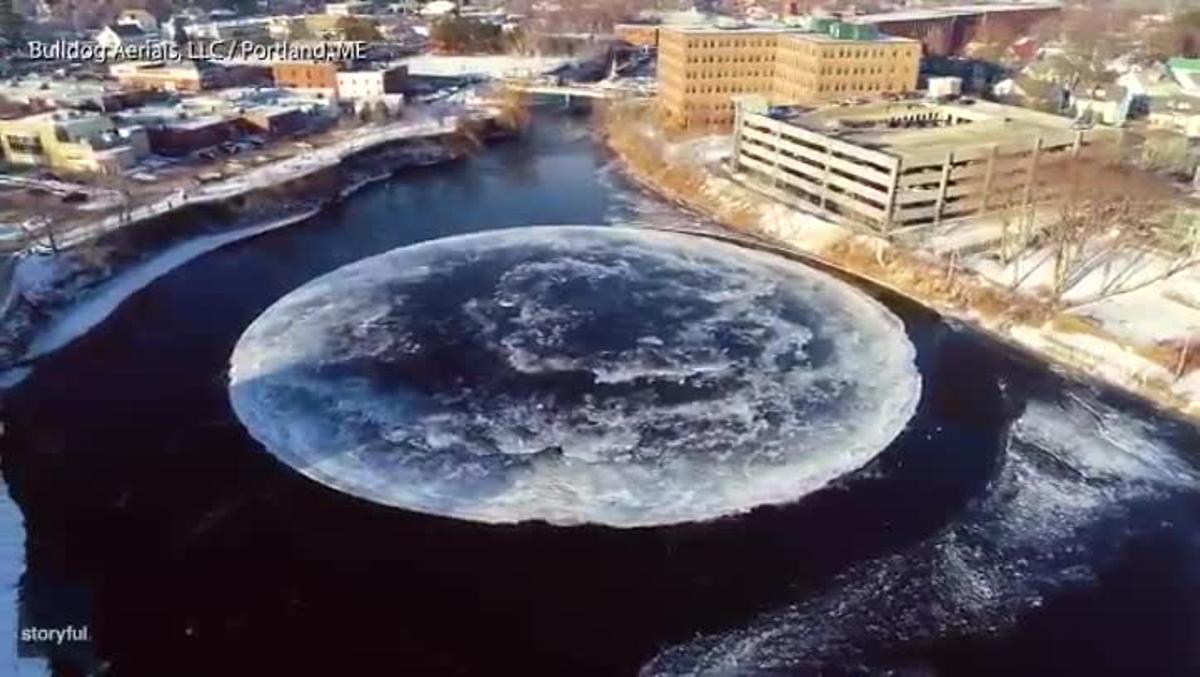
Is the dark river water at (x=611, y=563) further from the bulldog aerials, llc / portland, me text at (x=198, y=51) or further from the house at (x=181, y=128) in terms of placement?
the bulldog aerials, llc / portland, me text at (x=198, y=51)

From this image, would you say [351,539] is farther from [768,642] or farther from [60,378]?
[60,378]

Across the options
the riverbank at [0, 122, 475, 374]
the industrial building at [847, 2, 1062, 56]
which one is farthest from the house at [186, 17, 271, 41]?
the industrial building at [847, 2, 1062, 56]

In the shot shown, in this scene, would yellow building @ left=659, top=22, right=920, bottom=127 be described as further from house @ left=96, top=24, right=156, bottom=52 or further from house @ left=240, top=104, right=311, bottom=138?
house @ left=96, top=24, right=156, bottom=52

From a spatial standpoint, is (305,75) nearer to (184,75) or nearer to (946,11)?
(184,75)

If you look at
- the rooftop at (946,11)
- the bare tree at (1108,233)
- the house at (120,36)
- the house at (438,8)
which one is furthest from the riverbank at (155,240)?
the rooftop at (946,11)

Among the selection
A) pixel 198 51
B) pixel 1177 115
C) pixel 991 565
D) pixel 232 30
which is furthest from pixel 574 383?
pixel 232 30

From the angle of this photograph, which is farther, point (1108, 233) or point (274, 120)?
point (274, 120)
